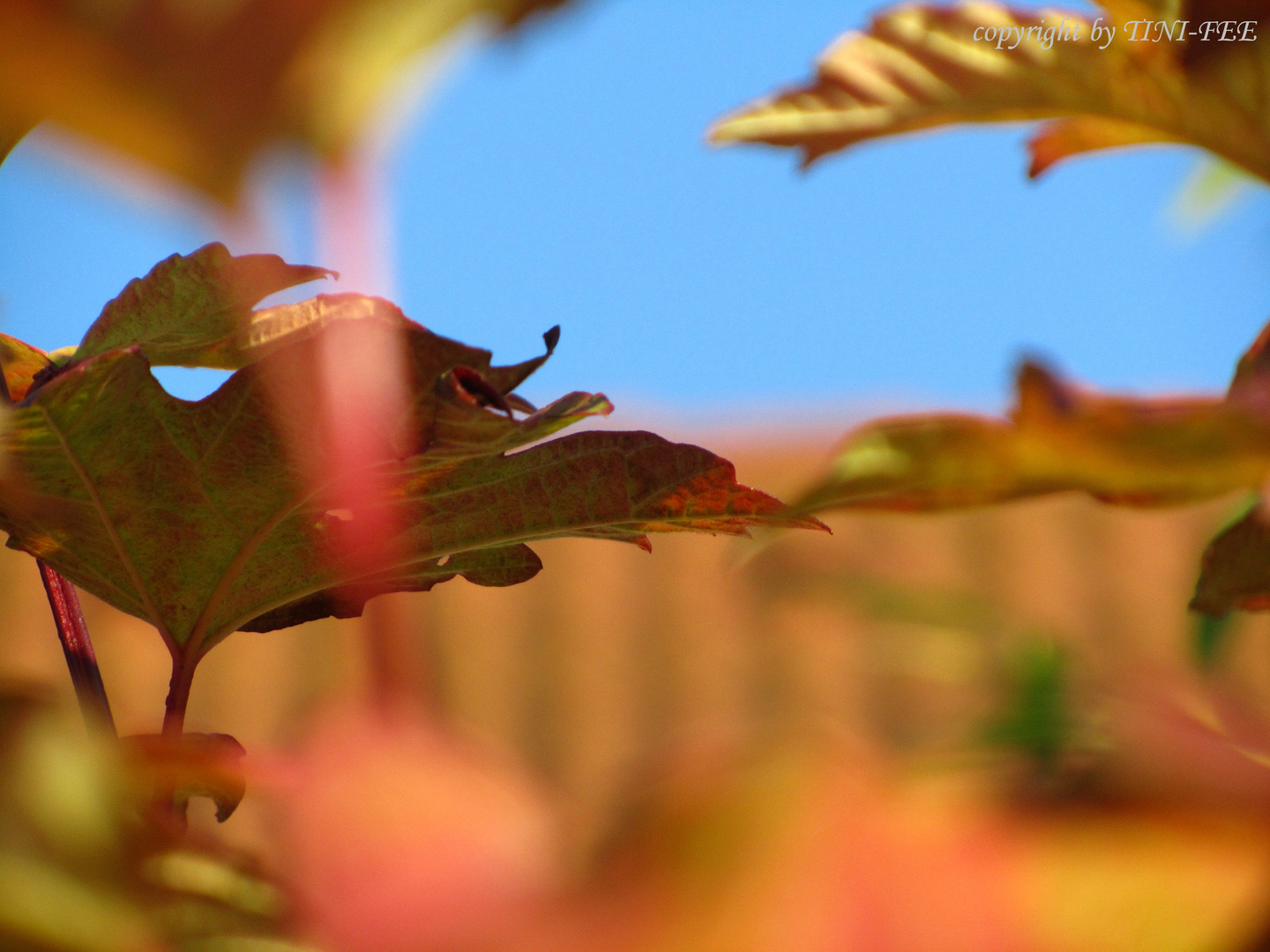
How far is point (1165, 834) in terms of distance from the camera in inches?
5.7

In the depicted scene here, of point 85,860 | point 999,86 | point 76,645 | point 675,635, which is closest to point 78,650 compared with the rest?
point 76,645

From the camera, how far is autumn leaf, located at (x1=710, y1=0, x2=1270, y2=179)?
328 millimetres

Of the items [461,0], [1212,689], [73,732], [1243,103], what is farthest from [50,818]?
[1243,103]

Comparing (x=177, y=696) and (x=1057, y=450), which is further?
(x=177, y=696)

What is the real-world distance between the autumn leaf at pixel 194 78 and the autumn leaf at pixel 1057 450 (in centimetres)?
11

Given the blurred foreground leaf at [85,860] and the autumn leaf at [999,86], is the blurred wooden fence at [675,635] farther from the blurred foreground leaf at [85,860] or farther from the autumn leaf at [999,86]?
the blurred foreground leaf at [85,860]

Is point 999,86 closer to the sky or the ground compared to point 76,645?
closer to the sky

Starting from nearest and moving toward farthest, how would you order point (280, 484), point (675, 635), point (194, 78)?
point (194, 78) → point (280, 484) → point (675, 635)

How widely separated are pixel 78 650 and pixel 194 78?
0.23 metres

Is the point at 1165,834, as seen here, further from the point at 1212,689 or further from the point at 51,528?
the point at 51,528

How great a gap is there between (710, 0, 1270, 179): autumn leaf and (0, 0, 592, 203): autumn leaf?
23cm

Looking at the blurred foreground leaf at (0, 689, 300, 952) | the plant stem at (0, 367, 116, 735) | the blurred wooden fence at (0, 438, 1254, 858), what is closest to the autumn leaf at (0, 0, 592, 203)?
the blurred foreground leaf at (0, 689, 300, 952)

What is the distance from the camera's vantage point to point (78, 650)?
0.30 m

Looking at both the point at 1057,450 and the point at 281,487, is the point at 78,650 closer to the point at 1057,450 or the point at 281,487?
the point at 281,487
